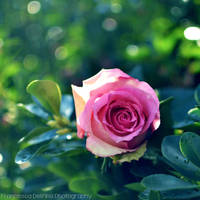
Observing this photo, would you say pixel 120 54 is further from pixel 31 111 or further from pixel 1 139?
pixel 31 111

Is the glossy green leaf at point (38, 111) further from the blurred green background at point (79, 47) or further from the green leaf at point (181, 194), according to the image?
the green leaf at point (181, 194)

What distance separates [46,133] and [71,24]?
1.12m

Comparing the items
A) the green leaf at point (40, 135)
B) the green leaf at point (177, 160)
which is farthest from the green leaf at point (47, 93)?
the green leaf at point (177, 160)

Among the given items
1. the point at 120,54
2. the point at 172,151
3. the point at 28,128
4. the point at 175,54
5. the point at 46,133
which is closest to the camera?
the point at 172,151

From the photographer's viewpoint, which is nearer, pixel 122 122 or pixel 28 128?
pixel 122 122

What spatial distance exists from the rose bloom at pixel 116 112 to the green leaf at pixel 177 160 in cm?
5

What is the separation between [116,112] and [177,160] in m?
0.16

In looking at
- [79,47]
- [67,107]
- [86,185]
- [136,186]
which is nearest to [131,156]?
[136,186]

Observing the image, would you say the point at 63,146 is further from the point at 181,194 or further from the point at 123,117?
the point at 181,194

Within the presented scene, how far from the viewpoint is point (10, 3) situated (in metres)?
1.92

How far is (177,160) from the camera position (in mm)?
742

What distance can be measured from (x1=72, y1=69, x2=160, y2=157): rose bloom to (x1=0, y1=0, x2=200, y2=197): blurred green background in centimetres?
32

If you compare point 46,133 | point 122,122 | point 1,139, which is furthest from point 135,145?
point 1,139

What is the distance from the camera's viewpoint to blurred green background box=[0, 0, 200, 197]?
53.8 inches
